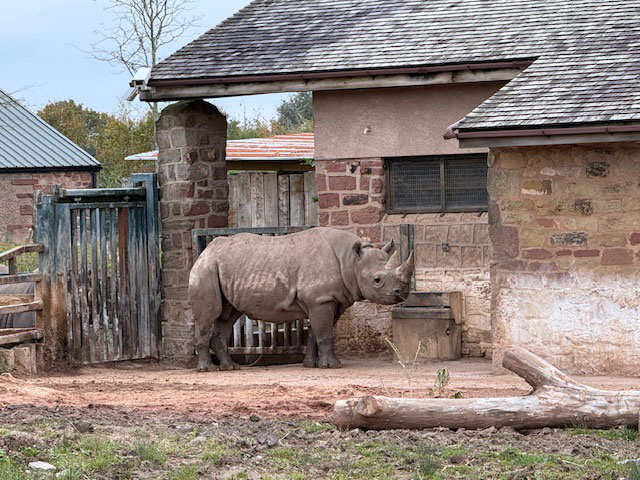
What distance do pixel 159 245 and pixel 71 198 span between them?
133 cm

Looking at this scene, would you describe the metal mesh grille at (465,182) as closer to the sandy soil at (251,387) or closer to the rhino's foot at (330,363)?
the sandy soil at (251,387)

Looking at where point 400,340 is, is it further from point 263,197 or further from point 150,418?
point 263,197

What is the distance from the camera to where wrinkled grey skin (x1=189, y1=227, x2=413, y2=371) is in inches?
576

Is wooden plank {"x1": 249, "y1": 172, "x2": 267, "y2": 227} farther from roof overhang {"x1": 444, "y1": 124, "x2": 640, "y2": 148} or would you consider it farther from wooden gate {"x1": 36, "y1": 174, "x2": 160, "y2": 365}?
roof overhang {"x1": 444, "y1": 124, "x2": 640, "y2": 148}

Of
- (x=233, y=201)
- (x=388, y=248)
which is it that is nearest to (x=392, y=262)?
(x=388, y=248)

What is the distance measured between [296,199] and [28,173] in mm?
13448

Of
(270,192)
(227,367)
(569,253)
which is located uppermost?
(270,192)

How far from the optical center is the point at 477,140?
1328cm

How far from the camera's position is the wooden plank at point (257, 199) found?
2142cm

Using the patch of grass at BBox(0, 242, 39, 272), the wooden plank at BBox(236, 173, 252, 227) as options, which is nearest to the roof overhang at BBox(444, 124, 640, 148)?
the wooden plank at BBox(236, 173, 252, 227)

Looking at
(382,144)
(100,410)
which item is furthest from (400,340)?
(100,410)

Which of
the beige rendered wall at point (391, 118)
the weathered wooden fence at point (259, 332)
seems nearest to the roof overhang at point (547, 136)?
the beige rendered wall at point (391, 118)

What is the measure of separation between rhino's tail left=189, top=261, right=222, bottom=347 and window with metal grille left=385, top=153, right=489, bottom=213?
231 cm

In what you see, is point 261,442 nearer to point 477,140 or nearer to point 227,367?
point 477,140
